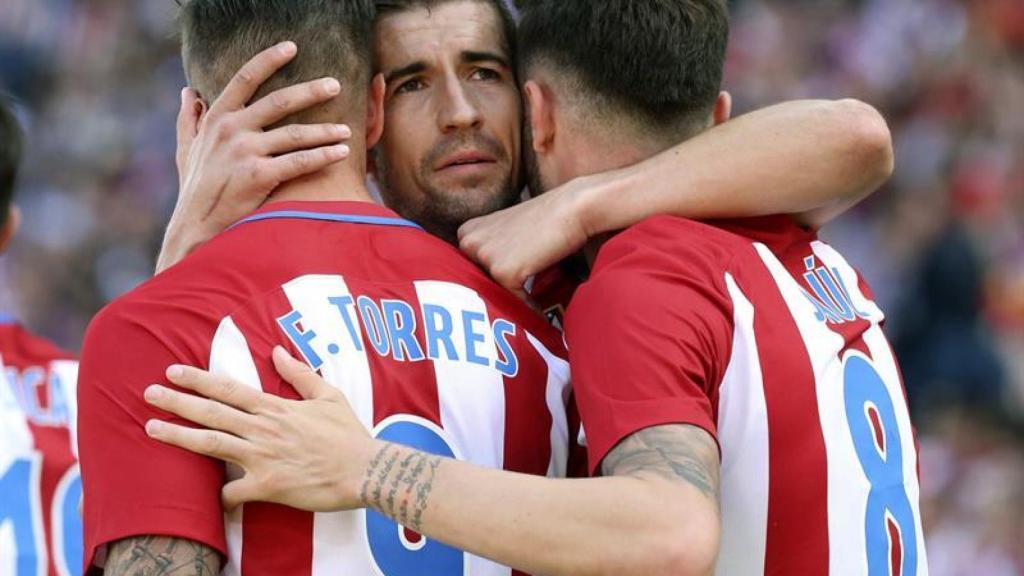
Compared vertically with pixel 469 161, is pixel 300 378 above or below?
below

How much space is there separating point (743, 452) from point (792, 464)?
0.11m

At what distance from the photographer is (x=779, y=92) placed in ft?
40.9

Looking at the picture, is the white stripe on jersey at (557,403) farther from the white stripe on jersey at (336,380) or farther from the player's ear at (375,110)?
the player's ear at (375,110)

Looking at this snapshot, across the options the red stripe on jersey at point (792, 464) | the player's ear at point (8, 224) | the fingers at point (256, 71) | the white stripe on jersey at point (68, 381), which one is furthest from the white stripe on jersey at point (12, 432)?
the red stripe on jersey at point (792, 464)

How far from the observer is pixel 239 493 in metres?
3.22

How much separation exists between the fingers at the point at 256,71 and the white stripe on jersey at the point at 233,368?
650mm

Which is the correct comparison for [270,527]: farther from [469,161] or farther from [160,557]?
[469,161]

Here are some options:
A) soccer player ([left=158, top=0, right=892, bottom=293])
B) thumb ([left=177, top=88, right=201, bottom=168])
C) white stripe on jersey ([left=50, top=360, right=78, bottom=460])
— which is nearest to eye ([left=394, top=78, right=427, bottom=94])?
soccer player ([left=158, top=0, right=892, bottom=293])

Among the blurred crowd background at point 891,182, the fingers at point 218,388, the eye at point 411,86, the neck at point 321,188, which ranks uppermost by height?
the eye at point 411,86

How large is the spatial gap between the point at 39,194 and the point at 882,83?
6735mm

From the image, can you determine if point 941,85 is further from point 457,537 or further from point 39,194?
point 457,537

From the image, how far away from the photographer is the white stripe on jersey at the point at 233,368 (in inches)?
129

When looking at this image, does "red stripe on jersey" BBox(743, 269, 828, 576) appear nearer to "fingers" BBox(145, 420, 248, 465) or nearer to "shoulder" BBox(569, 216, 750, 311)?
"shoulder" BBox(569, 216, 750, 311)

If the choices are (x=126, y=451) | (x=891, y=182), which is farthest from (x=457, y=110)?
(x=891, y=182)
